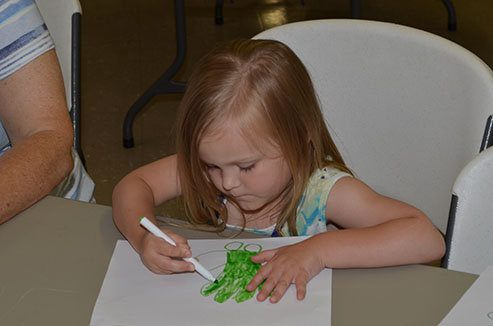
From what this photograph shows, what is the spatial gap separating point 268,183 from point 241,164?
56 mm

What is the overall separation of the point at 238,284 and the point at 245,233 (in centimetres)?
11

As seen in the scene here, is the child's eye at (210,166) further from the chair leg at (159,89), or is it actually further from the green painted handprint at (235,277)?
the chair leg at (159,89)

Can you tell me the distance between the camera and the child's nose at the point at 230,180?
996mm

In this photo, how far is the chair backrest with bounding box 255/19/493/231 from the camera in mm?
1078

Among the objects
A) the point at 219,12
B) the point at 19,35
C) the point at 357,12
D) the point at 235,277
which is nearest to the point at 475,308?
the point at 235,277

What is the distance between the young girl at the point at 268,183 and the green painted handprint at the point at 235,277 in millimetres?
17

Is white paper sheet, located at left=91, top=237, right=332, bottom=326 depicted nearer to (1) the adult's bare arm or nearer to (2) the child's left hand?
(2) the child's left hand

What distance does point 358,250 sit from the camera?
0.86 meters

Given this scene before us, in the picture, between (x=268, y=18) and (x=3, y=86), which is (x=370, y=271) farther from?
(x=268, y=18)

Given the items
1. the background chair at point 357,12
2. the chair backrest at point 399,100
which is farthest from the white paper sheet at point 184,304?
the background chair at point 357,12

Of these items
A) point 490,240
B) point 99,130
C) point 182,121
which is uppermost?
point 182,121

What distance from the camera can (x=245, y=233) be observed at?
94 centimetres

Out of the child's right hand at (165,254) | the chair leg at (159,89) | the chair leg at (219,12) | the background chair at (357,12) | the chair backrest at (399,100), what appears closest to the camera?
the child's right hand at (165,254)

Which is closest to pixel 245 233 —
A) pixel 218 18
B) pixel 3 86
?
pixel 3 86
